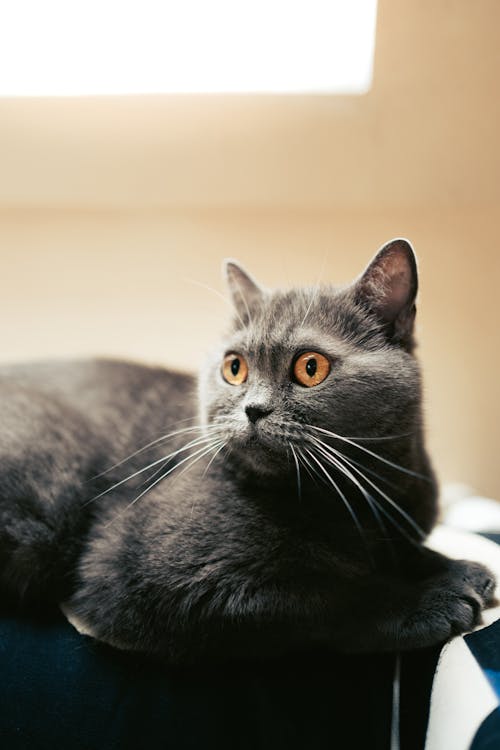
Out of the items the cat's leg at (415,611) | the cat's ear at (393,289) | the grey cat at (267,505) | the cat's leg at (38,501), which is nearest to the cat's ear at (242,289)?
the grey cat at (267,505)

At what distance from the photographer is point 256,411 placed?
2.44ft

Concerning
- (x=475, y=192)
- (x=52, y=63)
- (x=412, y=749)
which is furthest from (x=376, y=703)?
(x=52, y=63)

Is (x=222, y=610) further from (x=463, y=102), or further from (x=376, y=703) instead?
(x=463, y=102)

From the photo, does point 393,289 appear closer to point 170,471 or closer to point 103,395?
point 170,471

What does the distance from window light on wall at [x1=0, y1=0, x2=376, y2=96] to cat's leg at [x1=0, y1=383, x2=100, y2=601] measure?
736mm

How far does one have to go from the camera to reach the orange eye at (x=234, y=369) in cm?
85

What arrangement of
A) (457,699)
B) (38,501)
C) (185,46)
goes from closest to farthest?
(457,699)
(38,501)
(185,46)

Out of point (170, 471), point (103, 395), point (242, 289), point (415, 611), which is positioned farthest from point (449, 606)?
point (103, 395)

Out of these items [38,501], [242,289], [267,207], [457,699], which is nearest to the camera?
[457,699]

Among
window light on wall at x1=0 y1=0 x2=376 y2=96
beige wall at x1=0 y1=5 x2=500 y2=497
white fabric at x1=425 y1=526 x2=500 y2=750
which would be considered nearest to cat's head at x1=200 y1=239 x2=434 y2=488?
white fabric at x1=425 y1=526 x2=500 y2=750

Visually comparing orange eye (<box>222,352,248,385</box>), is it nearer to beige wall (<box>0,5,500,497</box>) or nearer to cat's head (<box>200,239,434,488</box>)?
cat's head (<box>200,239,434,488</box>)

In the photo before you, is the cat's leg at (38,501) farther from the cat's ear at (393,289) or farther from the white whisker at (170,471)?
the cat's ear at (393,289)

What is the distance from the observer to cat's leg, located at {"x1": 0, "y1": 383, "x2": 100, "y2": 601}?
85cm

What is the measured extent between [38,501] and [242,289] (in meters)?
0.47
